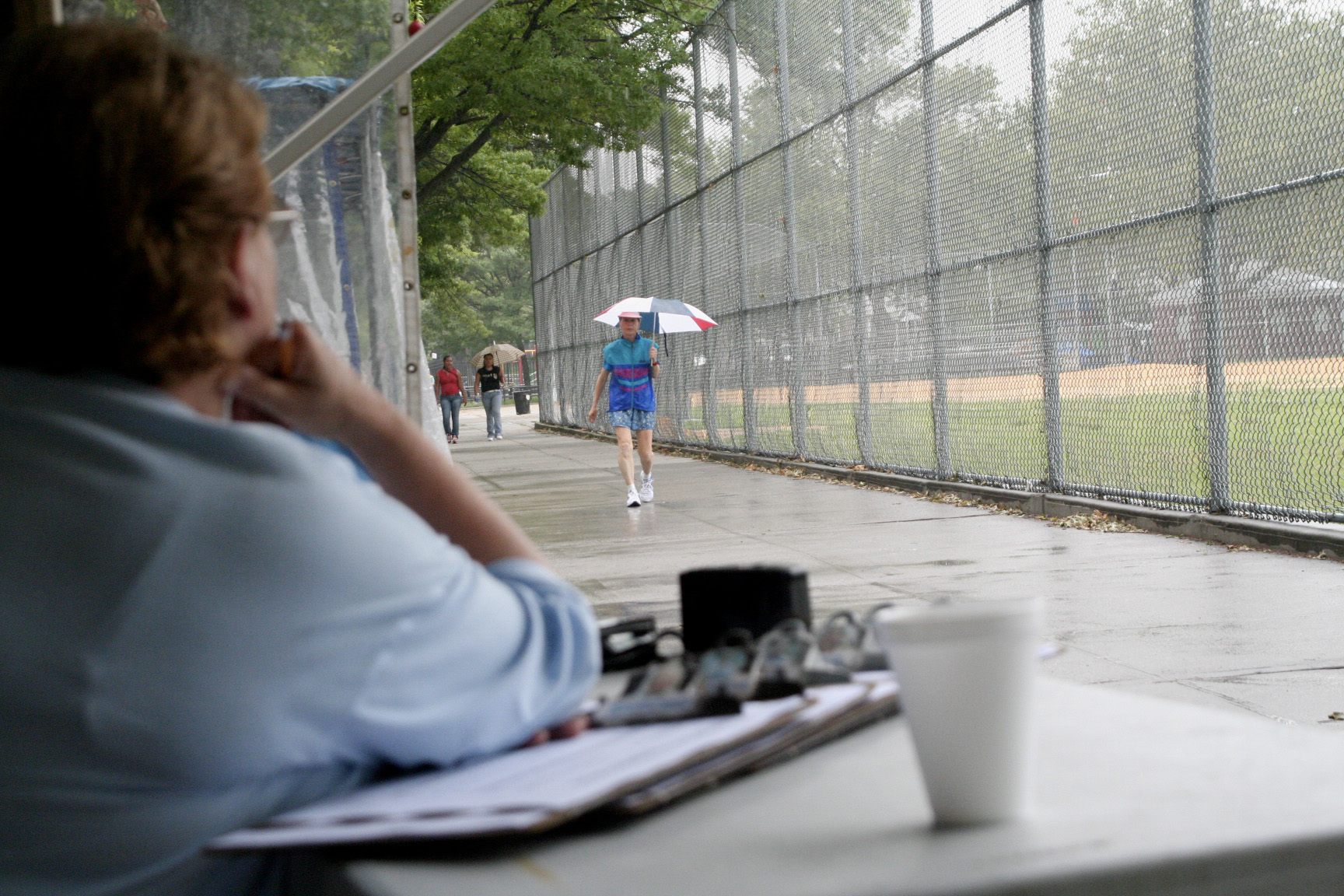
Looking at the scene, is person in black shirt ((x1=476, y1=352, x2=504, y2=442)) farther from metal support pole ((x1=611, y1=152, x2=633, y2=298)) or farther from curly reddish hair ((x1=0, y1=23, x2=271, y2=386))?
curly reddish hair ((x1=0, y1=23, x2=271, y2=386))

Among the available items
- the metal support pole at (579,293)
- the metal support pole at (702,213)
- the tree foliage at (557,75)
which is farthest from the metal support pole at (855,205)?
the metal support pole at (579,293)

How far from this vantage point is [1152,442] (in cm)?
1047

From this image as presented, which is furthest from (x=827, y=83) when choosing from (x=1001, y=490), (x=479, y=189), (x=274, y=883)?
(x=274, y=883)

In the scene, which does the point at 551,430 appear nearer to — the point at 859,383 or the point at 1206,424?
the point at 859,383

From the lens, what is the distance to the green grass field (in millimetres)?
8734

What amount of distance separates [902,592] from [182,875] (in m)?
6.59

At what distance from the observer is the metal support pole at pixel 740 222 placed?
1894cm

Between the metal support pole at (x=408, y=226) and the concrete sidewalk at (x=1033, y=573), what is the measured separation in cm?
277

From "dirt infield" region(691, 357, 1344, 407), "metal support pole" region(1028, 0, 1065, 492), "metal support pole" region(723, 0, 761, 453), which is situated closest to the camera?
"dirt infield" region(691, 357, 1344, 407)

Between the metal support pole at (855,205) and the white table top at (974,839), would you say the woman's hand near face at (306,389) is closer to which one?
the white table top at (974,839)

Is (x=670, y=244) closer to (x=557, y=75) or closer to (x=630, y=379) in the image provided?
(x=557, y=75)

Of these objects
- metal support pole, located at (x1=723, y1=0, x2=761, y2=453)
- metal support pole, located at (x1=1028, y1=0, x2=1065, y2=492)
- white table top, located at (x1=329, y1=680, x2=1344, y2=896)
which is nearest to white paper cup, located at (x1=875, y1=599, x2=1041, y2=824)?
white table top, located at (x1=329, y1=680, x2=1344, y2=896)

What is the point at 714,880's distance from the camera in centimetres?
116

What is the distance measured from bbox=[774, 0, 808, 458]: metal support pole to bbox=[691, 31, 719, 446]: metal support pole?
3.22m
